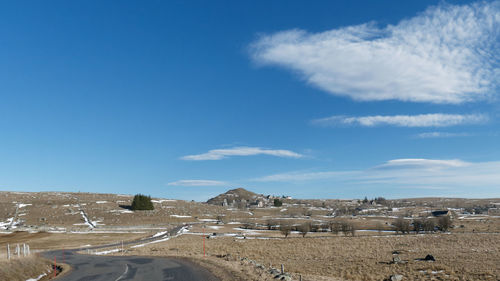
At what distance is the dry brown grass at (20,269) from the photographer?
798 inches

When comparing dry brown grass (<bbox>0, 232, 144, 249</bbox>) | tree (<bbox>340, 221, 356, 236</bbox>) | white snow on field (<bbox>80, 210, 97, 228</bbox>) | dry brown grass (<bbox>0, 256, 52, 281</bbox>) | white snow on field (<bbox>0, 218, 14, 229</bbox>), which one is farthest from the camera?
white snow on field (<bbox>80, 210, 97, 228</bbox>)

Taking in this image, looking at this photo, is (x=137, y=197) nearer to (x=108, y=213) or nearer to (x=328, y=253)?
(x=108, y=213)

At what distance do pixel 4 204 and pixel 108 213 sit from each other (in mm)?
39234

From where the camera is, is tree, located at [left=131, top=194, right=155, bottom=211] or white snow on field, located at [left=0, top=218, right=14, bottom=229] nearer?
white snow on field, located at [left=0, top=218, right=14, bottom=229]

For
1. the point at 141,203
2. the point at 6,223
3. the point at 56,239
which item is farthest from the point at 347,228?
the point at 6,223

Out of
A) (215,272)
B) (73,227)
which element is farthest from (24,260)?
(73,227)

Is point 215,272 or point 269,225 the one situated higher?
point 215,272

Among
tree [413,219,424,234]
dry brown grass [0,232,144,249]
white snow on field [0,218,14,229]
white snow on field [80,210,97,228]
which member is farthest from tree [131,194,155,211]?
tree [413,219,424,234]

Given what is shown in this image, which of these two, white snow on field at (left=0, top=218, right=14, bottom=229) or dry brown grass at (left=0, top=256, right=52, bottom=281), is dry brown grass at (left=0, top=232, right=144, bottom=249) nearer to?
white snow on field at (left=0, top=218, right=14, bottom=229)

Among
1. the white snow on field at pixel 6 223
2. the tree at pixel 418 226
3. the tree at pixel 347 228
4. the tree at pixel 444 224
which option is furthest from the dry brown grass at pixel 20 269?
the tree at pixel 444 224

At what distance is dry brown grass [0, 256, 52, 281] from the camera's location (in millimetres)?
20281

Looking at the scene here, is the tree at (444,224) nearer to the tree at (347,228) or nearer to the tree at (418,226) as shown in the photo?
the tree at (418,226)

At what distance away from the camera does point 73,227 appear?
3364 inches

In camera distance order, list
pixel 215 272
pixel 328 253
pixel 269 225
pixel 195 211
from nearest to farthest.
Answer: pixel 215 272, pixel 328 253, pixel 269 225, pixel 195 211
